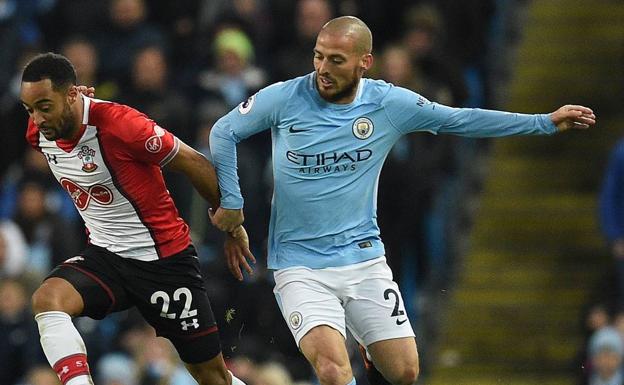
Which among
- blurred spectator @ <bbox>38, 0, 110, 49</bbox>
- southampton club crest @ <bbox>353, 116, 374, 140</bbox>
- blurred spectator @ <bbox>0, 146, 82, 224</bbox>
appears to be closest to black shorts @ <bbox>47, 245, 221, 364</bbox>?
southampton club crest @ <bbox>353, 116, 374, 140</bbox>

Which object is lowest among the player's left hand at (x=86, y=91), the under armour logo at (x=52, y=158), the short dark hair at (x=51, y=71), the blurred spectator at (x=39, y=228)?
the blurred spectator at (x=39, y=228)

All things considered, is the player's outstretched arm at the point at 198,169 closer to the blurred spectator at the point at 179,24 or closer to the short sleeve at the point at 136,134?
the short sleeve at the point at 136,134

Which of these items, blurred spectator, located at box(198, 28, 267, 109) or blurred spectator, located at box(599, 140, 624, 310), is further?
blurred spectator, located at box(198, 28, 267, 109)

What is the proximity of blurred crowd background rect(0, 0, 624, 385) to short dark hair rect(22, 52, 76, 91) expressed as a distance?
12.9 ft

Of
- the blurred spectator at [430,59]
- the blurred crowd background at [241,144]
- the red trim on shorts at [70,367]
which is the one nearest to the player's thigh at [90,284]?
the red trim on shorts at [70,367]

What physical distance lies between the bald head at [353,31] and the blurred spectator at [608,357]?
167 inches

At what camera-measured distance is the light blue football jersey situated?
33.8 feet

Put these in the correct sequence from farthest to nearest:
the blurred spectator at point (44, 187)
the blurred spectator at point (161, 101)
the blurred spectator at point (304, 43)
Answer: the blurred spectator at point (304, 43)
the blurred spectator at point (44, 187)
the blurred spectator at point (161, 101)

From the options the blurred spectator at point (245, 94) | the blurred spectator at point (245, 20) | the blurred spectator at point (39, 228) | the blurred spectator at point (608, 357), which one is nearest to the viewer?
the blurred spectator at point (608, 357)

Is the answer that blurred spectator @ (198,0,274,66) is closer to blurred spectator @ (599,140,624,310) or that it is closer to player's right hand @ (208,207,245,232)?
blurred spectator @ (599,140,624,310)

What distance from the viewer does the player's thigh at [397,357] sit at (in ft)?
34.1

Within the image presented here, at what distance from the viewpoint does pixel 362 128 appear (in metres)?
10.4

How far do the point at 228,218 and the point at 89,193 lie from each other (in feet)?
2.83

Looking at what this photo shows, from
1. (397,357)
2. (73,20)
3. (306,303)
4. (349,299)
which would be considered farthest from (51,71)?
(73,20)
